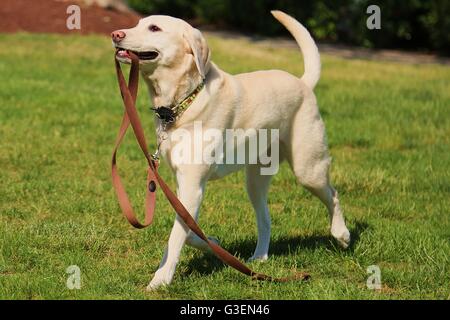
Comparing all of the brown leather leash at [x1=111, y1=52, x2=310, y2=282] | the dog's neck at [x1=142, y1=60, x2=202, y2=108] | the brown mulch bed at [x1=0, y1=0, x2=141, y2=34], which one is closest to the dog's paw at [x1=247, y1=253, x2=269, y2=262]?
the brown leather leash at [x1=111, y1=52, x2=310, y2=282]

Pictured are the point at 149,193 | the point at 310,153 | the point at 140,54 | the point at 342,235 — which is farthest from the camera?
the point at 342,235

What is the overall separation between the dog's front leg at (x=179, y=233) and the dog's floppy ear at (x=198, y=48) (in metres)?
0.61

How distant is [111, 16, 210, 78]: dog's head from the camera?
4496mm

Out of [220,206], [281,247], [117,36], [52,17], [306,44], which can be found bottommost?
[52,17]

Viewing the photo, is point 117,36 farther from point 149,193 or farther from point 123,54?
point 149,193

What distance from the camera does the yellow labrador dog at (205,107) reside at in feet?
15.0

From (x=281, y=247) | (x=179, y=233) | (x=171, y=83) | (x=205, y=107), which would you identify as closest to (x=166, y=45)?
(x=171, y=83)

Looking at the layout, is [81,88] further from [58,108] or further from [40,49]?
[40,49]

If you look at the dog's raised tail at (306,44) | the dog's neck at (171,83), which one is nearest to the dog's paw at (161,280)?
the dog's neck at (171,83)

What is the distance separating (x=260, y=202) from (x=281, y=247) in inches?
14.7

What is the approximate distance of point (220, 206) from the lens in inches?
252

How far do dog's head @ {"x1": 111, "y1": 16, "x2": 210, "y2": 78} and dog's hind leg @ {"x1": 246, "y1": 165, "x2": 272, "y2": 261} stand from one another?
1034 millimetres
